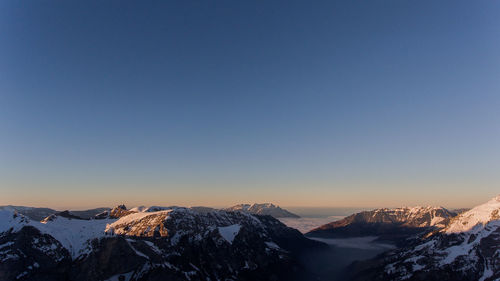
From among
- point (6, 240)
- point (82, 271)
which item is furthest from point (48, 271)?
point (6, 240)

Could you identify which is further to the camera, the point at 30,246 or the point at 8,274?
the point at 30,246

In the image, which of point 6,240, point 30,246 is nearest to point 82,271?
point 30,246

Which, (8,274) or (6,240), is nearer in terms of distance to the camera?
(8,274)

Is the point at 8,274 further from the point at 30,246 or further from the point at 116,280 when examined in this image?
the point at 116,280

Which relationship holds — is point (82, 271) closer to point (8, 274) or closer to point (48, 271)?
point (48, 271)

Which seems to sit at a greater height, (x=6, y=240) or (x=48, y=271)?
(x=6, y=240)

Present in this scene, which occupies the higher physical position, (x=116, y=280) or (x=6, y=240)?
(x=6, y=240)

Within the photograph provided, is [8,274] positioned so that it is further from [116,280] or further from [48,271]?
[116,280]

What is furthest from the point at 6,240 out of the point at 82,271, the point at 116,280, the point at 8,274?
the point at 116,280
